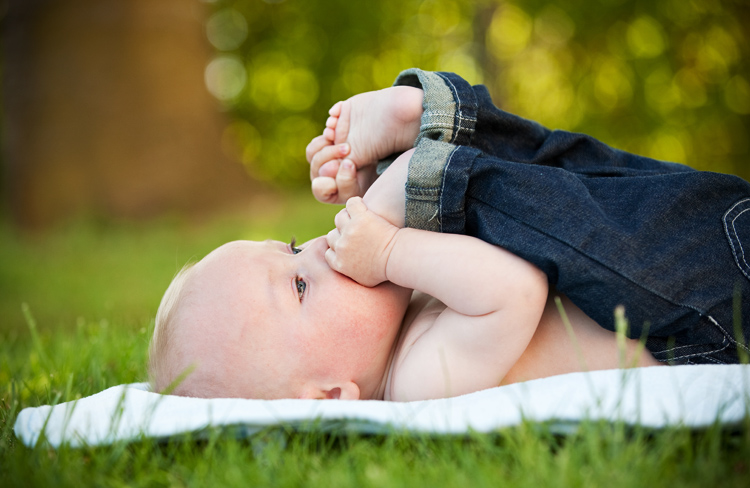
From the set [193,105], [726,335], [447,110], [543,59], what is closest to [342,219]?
[447,110]

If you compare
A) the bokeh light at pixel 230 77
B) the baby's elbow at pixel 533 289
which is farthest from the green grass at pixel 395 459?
the bokeh light at pixel 230 77

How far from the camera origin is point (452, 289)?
1.49 metres

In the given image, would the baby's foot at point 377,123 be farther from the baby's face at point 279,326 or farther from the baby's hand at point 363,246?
the baby's face at point 279,326

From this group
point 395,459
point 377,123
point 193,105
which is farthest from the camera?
point 193,105

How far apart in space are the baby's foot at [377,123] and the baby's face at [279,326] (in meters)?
0.43

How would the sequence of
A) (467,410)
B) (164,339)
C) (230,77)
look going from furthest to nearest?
(230,77) < (164,339) < (467,410)

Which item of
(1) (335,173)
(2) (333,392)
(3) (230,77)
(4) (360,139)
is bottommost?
(2) (333,392)

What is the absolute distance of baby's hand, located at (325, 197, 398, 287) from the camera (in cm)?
159

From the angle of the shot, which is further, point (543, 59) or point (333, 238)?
point (543, 59)

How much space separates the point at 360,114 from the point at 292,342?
75 centimetres

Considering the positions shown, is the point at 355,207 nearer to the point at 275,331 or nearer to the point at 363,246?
the point at 363,246

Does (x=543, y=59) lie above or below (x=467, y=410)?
above

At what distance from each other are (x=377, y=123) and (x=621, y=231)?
77 centimetres

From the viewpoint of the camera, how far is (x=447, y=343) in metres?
1.56
